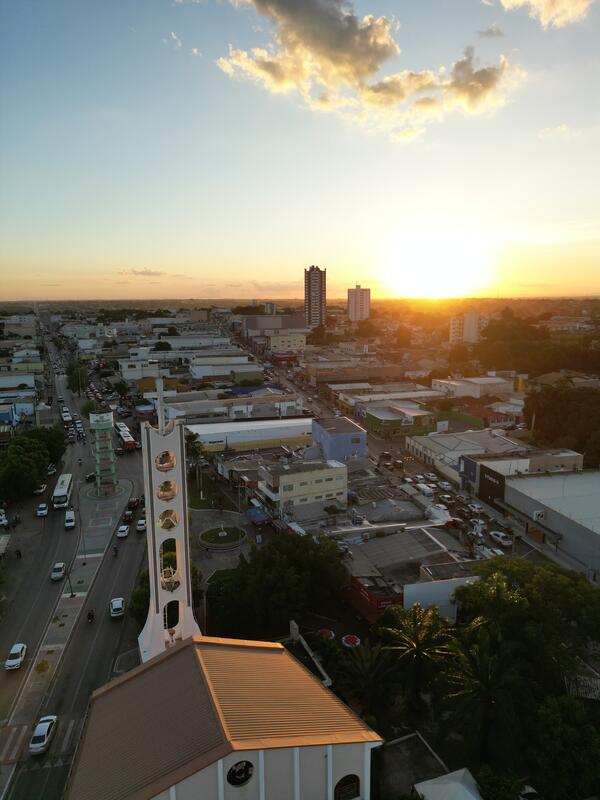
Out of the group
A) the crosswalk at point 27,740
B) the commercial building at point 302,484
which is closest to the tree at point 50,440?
the commercial building at point 302,484

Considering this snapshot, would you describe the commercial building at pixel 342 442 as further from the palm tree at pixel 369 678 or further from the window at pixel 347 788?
the window at pixel 347 788

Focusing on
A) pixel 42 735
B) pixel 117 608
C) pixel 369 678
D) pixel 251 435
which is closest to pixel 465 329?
pixel 251 435

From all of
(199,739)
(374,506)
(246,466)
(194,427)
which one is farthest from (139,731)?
(194,427)

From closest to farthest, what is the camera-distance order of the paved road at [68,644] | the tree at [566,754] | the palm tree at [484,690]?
the tree at [566,754], the palm tree at [484,690], the paved road at [68,644]

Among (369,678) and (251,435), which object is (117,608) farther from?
(251,435)

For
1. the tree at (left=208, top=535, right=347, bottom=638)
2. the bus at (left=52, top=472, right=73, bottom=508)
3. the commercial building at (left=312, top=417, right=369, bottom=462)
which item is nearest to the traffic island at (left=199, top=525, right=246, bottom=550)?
the tree at (left=208, top=535, right=347, bottom=638)

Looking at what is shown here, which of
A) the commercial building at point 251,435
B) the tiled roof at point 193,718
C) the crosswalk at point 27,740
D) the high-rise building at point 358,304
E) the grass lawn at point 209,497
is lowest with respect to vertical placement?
the crosswalk at point 27,740

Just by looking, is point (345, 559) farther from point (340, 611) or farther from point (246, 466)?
Result: point (246, 466)
